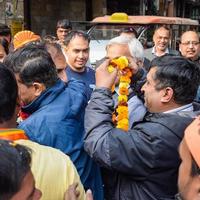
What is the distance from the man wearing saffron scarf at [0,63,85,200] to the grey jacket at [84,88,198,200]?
0.37 metres

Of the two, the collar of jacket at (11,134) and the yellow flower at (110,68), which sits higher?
the yellow flower at (110,68)

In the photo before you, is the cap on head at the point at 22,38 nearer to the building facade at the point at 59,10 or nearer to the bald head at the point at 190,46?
the bald head at the point at 190,46

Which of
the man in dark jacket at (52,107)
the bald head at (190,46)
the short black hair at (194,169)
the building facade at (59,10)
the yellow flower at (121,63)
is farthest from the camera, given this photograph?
the building facade at (59,10)

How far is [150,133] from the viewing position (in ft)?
7.57

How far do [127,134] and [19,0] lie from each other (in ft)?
40.1

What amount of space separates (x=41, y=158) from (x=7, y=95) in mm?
363

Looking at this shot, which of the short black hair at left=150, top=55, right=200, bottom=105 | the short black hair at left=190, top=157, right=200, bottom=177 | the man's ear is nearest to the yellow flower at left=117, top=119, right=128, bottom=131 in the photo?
the short black hair at left=150, top=55, right=200, bottom=105

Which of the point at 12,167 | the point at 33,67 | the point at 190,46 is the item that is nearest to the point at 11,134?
the point at 12,167

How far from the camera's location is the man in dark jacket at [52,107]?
2502 millimetres

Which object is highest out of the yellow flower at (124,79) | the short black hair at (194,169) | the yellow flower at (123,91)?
the yellow flower at (124,79)

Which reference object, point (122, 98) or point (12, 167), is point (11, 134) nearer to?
point (12, 167)

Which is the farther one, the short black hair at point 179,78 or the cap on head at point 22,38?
the cap on head at point 22,38

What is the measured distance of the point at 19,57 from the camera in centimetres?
270

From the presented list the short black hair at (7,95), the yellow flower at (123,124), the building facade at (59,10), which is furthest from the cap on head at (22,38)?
the building facade at (59,10)
